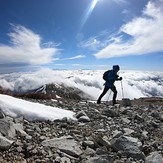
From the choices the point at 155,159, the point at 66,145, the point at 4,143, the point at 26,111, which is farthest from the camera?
the point at 26,111

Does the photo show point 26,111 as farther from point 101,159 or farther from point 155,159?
point 155,159

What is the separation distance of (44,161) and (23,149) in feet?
2.66

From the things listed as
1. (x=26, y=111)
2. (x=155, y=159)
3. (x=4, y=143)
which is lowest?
(x=155, y=159)

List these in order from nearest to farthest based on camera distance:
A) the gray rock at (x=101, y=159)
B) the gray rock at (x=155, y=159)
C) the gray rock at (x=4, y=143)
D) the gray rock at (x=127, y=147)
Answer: the gray rock at (x=101, y=159) → the gray rock at (x=4, y=143) → the gray rock at (x=155, y=159) → the gray rock at (x=127, y=147)

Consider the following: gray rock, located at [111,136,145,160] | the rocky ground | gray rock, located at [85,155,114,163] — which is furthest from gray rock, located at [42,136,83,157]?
gray rock, located at [111,136,145,160]

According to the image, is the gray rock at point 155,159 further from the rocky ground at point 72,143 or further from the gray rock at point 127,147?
the gray rock at point 127,147

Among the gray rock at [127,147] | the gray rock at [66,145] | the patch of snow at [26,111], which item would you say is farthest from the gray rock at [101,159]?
the patch of snow at [26,111]

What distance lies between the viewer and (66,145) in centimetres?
738

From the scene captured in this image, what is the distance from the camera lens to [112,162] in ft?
21.7

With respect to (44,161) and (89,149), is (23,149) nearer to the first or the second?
(44,161)

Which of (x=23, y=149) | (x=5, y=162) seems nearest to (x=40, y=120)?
(x=23, y=149)

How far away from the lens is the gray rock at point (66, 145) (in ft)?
23.1

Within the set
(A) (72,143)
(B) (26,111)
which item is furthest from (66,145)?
(B) (26,111)

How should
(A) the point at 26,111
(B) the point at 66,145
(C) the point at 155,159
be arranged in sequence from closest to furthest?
(C) the point at 155,159
(B) the point at 66,145
(A) the point at 26,111
